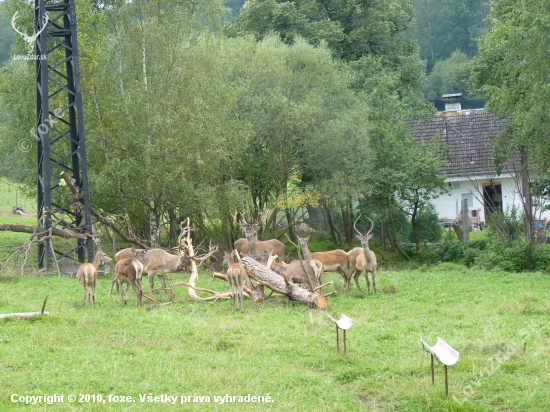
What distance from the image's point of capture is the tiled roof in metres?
31.3

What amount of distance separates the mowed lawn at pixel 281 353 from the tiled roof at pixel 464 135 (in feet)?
55.0

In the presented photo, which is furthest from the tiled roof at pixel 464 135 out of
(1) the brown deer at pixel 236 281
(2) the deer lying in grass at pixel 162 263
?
(1) the brown deer at pixel 236 281

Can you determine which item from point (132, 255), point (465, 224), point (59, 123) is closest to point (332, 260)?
point (132, 255)

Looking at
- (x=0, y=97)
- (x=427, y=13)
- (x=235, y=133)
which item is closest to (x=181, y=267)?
(x=235, y=133)

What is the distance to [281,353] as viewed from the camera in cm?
1066

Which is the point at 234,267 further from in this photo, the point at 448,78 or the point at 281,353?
the point at 448,78

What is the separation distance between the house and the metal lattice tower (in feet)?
48.6

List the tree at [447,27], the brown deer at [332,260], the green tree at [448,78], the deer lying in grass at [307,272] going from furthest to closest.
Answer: the tree at [447,27]
the green tree at [448,78]
the brown deer at [332,260]
the deer lying in grass at [307,272]

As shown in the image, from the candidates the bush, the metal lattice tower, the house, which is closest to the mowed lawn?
the metal lattice tower

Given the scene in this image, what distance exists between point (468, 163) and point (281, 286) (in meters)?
18.8

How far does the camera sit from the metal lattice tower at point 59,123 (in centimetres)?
1869

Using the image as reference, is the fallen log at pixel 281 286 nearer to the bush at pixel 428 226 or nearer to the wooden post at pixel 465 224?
the wooden post at pixel 465 224

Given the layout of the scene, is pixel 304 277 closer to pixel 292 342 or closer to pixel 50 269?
pixel 292 342

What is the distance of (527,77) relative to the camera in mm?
18484
